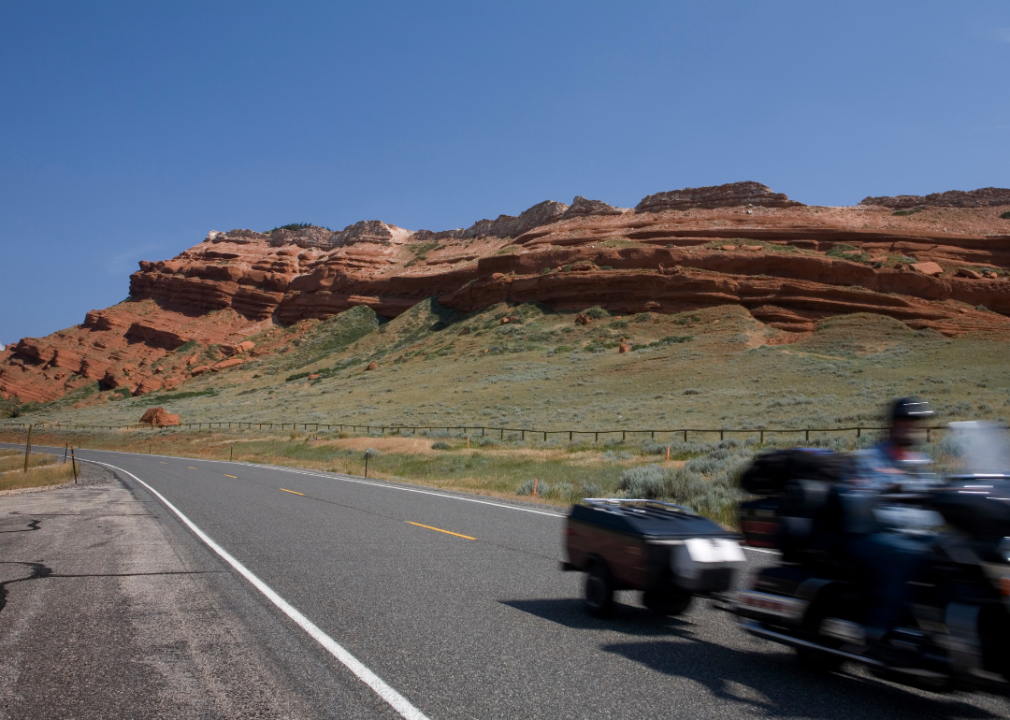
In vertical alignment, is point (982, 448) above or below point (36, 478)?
above

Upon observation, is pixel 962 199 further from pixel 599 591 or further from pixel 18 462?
pixel 599 591

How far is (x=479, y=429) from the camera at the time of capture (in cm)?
3947

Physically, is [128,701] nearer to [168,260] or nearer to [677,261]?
[677,261]

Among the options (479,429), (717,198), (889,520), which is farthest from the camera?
(717,198)

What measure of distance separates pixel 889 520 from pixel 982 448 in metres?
0.84

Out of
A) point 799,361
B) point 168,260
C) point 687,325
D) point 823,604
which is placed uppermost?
point 168,260

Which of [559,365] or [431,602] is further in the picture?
[559,365]

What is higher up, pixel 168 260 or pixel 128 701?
pixel 168 260

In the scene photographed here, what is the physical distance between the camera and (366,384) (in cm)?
6775

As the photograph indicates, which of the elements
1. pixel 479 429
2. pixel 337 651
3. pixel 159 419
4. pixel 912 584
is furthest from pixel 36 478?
pixel 159 419

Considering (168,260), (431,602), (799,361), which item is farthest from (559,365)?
(168,260)

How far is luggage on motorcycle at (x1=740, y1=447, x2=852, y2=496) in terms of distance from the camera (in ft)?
17.1

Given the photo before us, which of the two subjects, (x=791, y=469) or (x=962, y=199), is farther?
(x=962, y=199)

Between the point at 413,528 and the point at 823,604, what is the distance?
316 inches
